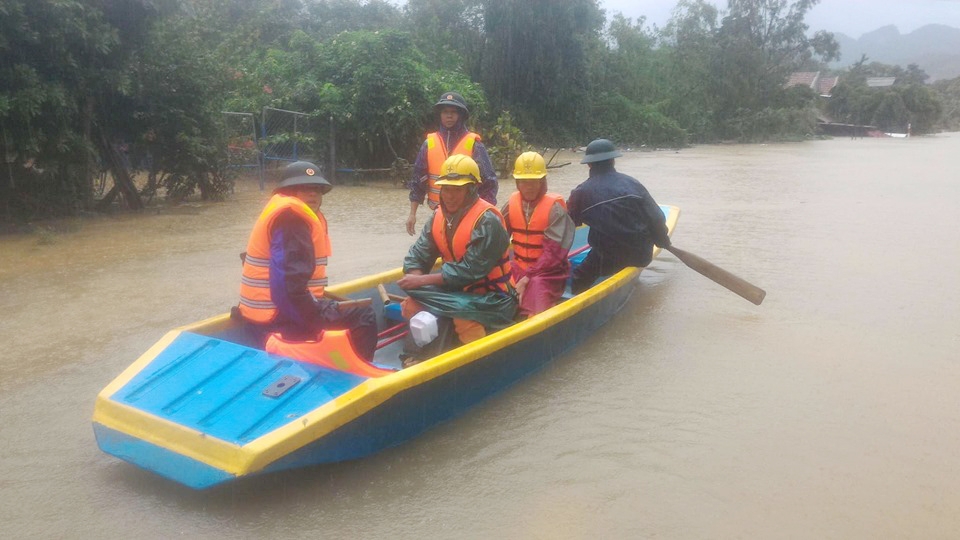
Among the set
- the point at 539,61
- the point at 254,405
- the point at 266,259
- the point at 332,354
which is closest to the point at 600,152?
the point at 266,259

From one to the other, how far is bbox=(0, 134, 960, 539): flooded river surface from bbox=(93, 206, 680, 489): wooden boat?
0.22 meters

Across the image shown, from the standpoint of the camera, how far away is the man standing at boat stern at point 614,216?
5918mm

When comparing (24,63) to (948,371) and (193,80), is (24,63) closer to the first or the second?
(193,80)

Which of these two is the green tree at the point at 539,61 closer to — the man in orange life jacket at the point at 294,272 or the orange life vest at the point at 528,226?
the orange life vest at the point at 528,226

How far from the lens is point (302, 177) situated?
385cm

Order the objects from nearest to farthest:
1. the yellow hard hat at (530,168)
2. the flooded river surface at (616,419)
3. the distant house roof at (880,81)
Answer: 1. the flooded river surface at (616,419)
2. the yellow hard hat at (530,168)
3. the distant house roof at (880,81)

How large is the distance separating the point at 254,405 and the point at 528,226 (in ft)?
8.54

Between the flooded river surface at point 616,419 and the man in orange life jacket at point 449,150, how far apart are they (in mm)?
1460

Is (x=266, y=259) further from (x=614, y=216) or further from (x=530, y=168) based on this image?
(x=614, y=216)

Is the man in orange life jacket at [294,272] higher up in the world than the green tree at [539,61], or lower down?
lower down

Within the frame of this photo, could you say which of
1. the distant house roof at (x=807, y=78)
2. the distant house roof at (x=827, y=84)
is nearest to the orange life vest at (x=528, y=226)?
the distant house roof at (x=807, y=78)

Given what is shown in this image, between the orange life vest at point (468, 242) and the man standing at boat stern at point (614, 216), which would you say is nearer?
the orange life vest at point (468, 242)

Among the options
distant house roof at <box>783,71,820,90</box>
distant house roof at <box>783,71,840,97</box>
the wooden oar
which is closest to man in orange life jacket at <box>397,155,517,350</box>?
the wooden oar

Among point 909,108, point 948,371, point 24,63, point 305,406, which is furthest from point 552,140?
point 909,108
